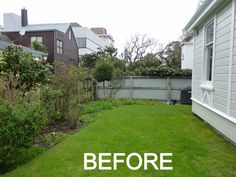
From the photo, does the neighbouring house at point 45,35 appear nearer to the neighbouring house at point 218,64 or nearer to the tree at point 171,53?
the tree at point 171,53

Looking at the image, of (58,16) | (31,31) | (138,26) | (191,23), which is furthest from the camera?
(58,16)

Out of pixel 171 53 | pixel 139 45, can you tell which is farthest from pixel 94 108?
pixel 139 45

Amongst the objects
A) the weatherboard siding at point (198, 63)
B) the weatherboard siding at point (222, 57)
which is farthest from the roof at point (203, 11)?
the weatherboard siding at point (198, 63)

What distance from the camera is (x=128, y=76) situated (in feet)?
47.8

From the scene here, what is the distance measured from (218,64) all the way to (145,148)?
278cm

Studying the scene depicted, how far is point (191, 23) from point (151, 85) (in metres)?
6.31

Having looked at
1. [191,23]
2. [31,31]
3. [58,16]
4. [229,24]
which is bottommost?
[229,24]

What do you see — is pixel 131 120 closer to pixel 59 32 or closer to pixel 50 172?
pixel 50 172

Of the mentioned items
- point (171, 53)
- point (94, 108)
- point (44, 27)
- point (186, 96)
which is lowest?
point (94, 108)

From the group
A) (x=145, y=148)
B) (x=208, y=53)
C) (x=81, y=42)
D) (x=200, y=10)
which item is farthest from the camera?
(x=81, y=42)

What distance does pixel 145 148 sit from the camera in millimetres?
4859

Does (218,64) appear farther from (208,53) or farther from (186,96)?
(186,96)

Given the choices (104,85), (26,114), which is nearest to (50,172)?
(26,114)

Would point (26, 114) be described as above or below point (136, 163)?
above
